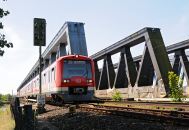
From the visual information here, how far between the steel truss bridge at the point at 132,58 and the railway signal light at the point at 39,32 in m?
17.1

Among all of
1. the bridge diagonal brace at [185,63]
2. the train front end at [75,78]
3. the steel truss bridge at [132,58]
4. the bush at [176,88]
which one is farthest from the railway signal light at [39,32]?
the bridge diagonal brace at [185,63]

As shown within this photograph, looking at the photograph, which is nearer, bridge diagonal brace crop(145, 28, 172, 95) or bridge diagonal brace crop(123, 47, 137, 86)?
bridge diagonal brace crop(145, 28, 172, 95)

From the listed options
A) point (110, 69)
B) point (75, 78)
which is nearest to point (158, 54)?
point (75, 78)

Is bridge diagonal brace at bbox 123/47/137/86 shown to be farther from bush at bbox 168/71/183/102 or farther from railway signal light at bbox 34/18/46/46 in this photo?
railway signal light at bbox 34/18/46/46

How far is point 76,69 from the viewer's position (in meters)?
21.0

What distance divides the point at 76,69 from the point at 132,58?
2201 centimetres

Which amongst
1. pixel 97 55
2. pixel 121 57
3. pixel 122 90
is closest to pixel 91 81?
pixel 122 90

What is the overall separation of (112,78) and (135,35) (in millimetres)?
12611

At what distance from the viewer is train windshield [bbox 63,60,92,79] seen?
818 inches

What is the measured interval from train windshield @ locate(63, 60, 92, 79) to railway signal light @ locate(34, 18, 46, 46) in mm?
4541

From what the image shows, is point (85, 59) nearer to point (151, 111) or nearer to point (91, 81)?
point (91, 81)

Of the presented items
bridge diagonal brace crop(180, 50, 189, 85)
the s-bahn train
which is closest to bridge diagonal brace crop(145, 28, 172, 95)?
bridge diagonal brace crop(180, 50, 189, 85)

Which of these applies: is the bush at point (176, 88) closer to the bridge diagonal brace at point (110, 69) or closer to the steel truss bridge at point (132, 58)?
the steel truss bridge at point (132, 58)

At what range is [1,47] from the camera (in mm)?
14383
